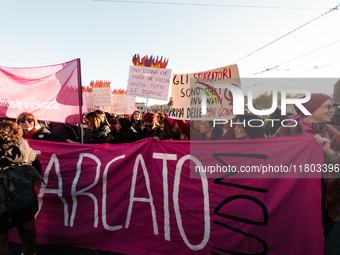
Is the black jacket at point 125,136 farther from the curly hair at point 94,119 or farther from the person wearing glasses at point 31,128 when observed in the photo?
the person wearing glasses at point 31,128

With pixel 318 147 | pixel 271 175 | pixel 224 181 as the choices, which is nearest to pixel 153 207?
pixel 224 181

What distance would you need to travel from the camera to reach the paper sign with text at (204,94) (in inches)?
131

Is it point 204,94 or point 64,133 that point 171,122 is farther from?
point 64,133

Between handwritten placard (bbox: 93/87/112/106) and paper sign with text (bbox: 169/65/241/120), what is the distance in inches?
190

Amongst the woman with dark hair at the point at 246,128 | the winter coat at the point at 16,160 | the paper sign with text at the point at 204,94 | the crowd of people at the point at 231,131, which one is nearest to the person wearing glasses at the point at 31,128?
the crowd of people at the point at 231,131

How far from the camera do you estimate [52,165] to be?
296 cm

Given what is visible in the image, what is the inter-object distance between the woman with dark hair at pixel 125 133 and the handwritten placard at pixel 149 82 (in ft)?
4.85

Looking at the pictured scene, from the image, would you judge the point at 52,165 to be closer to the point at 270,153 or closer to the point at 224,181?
the point at 224,181

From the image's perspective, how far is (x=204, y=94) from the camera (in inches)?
139

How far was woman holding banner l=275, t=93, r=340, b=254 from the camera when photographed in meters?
2.17

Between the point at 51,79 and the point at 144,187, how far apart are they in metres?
2.29

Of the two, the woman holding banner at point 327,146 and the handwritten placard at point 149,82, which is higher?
the handwritten placard at point 149,82

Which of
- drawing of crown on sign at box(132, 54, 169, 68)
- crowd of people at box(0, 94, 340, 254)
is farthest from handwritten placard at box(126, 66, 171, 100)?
crowd of people at box(0, 94, 340, 254)

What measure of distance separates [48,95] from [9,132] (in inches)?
56.2
